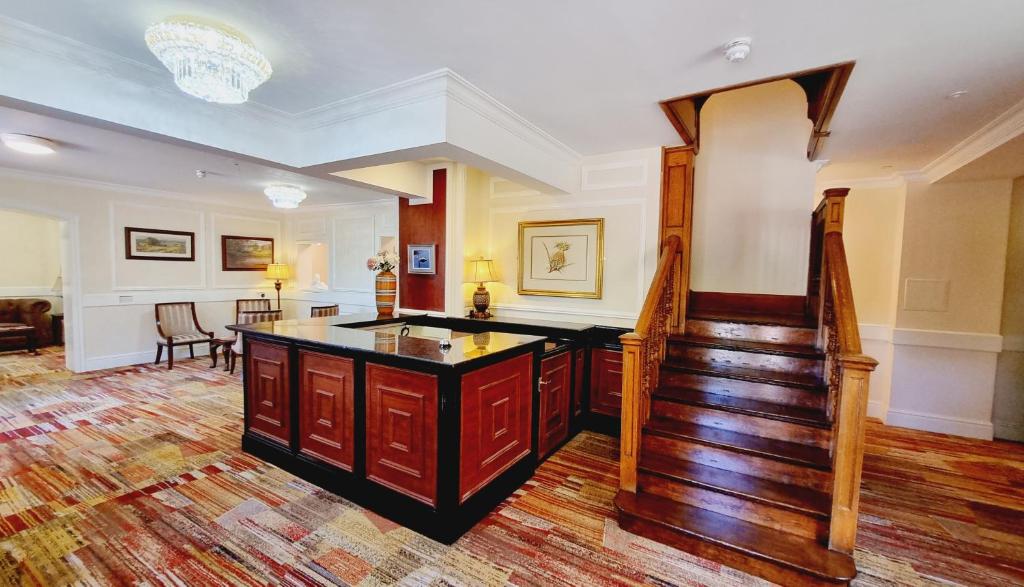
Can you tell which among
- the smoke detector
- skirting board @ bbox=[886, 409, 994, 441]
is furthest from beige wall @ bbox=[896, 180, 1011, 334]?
the smoke detector

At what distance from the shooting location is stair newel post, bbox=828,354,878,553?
208 cm

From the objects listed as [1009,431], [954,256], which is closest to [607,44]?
[954,256]

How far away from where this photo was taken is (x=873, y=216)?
4484 mm

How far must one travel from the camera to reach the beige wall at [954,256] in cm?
395

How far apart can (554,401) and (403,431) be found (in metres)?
1.40

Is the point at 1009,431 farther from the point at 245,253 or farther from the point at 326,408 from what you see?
the point at 245,253

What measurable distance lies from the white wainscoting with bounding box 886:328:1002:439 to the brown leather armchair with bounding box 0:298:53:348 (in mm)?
12556

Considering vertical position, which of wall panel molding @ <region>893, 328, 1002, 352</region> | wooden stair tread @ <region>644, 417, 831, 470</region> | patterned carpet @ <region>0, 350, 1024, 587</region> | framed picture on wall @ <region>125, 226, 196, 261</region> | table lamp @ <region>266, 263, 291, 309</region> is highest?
framed picture on wall @ <region>125, 226, 196, 261</region>

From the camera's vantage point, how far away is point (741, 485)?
2.46 meters

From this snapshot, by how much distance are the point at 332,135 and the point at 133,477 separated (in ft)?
9.53

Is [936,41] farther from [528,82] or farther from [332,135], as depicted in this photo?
[332,135]

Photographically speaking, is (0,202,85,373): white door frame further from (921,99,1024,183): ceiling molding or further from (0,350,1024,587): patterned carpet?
(921,99,1024,183): ceiling molding

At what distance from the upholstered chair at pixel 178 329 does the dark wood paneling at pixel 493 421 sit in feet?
18.4

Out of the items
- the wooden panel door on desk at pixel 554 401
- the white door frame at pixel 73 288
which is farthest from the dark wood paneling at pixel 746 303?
the white door frame at pixel 73 288
